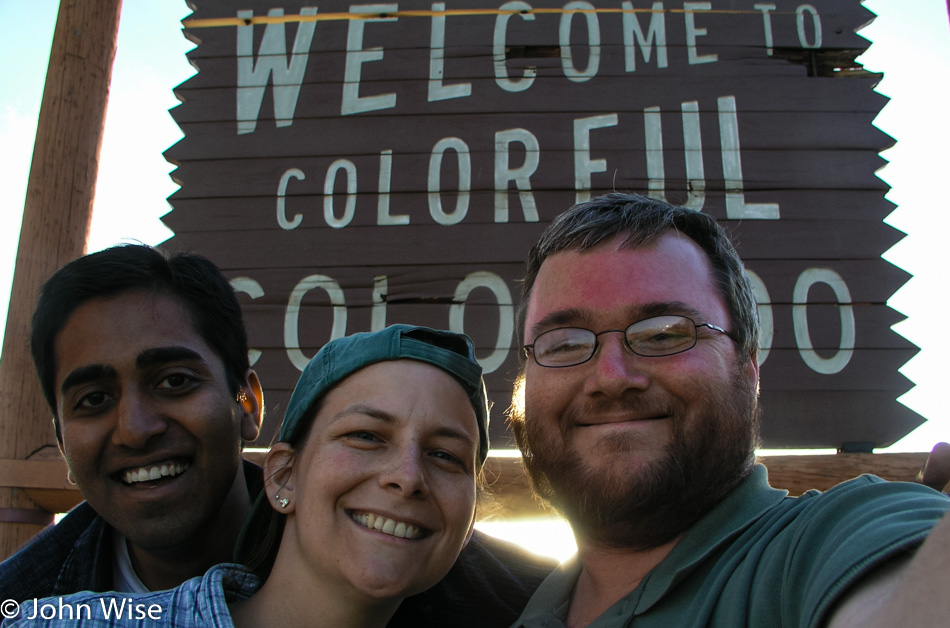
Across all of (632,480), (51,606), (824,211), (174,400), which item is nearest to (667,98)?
(824,211)

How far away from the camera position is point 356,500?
152 cm

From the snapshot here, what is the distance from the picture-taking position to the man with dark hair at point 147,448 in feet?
6.38

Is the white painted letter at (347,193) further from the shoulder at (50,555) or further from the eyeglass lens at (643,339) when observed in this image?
A: the eyeglass lens at (643,339)

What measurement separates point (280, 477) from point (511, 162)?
2.04 metres

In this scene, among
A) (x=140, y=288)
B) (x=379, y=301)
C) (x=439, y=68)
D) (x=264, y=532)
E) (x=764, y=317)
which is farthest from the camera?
(x=439, y=68)

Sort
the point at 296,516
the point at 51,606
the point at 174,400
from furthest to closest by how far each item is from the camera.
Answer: the point at 174,400
the point at 296,516
the point at 51,606

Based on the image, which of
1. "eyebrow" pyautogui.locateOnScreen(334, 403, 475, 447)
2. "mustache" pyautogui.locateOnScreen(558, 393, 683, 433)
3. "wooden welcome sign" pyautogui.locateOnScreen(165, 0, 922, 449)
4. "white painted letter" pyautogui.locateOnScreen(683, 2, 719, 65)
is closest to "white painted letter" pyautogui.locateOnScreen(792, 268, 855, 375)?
"wooden welcome sign" pyautogui.locateOnScreen(165, 0, 922, 449)

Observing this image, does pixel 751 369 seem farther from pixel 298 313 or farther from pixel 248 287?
pixel 248 287

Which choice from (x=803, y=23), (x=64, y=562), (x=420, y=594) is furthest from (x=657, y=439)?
(x=803, y=23)

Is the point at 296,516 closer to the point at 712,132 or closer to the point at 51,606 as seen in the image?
the point at 51,606

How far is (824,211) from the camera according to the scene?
A: 10.4ft

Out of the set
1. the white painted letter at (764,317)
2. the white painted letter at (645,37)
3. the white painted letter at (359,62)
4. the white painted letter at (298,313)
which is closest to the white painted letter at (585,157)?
the white painted letter at (645,37)

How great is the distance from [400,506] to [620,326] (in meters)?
0.66

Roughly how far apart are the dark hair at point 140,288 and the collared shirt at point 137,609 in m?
0.77
